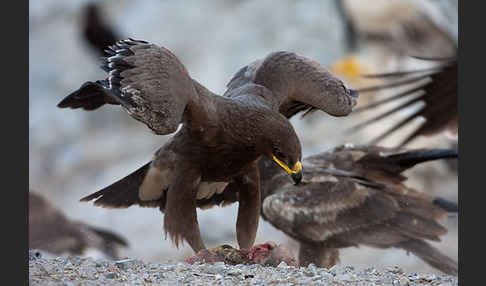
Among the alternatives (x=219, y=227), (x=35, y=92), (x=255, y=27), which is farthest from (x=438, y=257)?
(x=35, y=92)

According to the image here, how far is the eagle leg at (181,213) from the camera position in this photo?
11.0ft

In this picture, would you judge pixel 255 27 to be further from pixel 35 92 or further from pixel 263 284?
pixel 263 284

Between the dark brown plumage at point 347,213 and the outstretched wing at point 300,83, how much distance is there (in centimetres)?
124

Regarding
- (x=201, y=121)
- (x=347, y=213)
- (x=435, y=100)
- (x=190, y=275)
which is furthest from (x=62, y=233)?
(x=190, y=275)

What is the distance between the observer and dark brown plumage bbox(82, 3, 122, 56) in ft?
34.3

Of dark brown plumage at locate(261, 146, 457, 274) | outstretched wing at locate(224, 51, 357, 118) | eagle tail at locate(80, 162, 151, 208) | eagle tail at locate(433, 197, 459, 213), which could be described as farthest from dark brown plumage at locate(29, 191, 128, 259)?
outstretched wing at locate(224, 51, 357, 118)

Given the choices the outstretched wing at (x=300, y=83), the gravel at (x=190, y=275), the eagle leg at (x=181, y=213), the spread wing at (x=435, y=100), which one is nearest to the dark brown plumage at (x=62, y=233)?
the spread wing at (x=435, y=100)

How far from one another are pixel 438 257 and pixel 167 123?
9.13 ft

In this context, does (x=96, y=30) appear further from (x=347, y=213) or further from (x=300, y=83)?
(x=300, y=83)

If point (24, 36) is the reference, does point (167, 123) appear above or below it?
below

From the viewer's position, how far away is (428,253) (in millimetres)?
4723

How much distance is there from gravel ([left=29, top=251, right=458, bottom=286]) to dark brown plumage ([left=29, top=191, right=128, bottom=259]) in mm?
3158

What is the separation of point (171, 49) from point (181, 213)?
698 centimetres

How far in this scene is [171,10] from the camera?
34.6 feet
